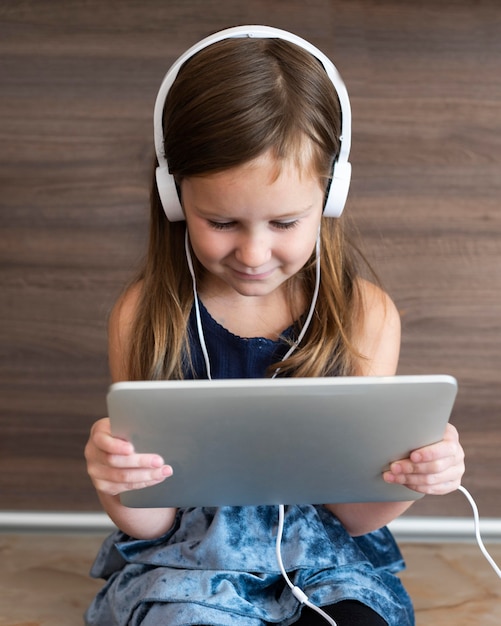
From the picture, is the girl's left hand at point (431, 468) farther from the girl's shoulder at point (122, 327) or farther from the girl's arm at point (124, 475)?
the girl's shoulder at point (122, 327)

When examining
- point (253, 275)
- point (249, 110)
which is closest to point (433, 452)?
point (253, 275)

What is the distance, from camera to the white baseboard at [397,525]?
1.44 m

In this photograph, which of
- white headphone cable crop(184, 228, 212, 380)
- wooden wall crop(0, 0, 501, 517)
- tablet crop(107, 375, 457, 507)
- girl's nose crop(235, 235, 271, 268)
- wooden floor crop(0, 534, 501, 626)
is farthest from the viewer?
wooden wall crop(0, 0, 501, 517)

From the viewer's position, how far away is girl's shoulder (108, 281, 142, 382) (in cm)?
110

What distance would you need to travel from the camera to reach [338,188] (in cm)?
94

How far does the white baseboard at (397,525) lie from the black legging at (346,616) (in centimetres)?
48

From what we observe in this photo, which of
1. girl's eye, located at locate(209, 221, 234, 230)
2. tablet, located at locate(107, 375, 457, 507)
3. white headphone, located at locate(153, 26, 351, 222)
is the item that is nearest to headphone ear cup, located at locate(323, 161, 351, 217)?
white headphone, located at locate(153, 26, 351, 222)

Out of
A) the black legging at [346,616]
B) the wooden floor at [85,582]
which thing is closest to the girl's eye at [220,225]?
the black legging at [346,616]

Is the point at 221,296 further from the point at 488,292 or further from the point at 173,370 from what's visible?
the point at 488,292

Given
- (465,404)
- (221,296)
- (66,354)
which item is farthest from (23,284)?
(465,404)

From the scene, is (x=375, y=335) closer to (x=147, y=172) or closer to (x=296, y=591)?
(x=296, y=591)

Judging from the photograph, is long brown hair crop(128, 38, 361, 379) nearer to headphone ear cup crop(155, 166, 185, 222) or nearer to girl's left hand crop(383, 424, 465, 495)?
headphone ear cup crop(155, 166, 185, 222)

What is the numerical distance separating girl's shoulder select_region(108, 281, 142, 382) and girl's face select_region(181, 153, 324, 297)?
191 millimetres

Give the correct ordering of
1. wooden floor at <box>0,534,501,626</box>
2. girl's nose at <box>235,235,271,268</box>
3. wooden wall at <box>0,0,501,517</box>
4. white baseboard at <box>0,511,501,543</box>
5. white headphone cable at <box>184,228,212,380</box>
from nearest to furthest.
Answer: girl's nose at <box>235,235,271,268</box>
white headphone cable at <box>184,228,212,380</box>
wooden floor at <box>0,534,501,626</box>
wooden wall at <box>0,0,501,517</box>
white baseboard at <box>0,511,501,543</box>
